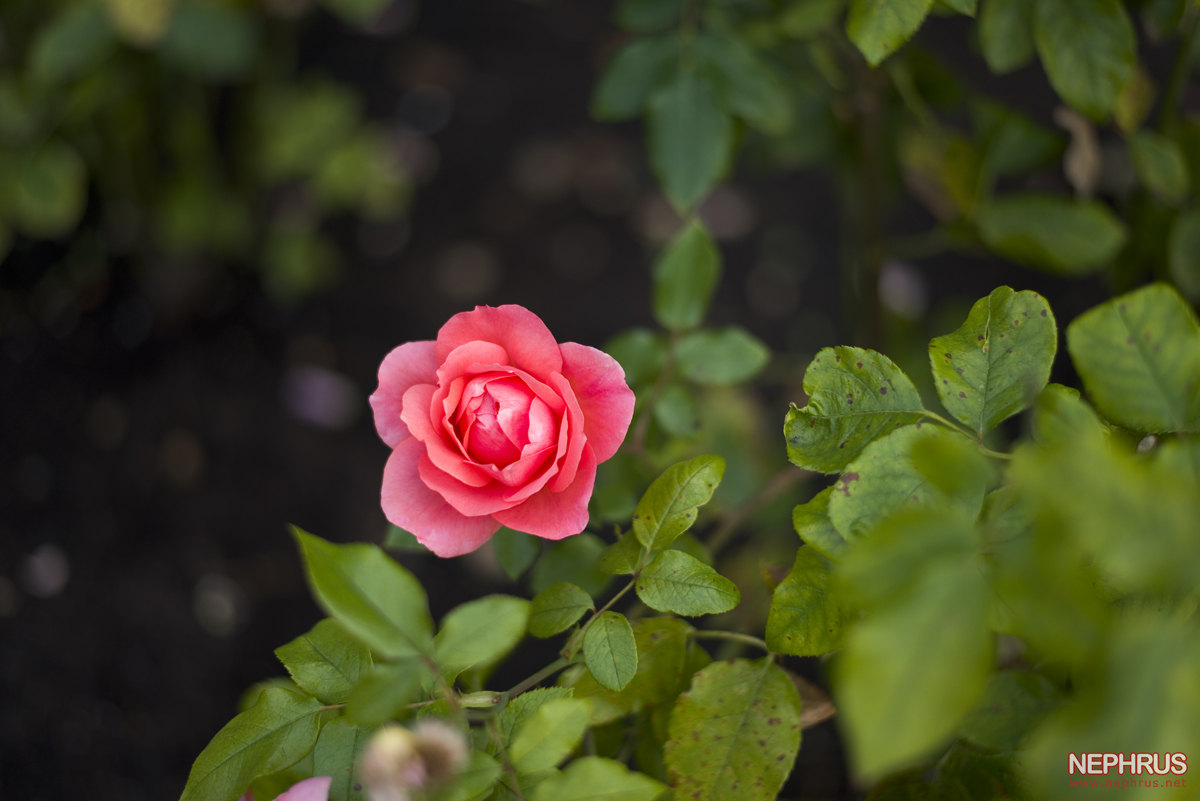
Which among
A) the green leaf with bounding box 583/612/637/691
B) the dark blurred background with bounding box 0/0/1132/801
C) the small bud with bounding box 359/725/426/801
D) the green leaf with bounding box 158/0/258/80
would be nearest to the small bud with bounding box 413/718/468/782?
the small bud with bounding box 359/725/426/801

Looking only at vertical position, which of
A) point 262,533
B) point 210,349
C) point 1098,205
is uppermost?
point 1098,205

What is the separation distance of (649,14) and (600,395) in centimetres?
55

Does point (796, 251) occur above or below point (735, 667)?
below

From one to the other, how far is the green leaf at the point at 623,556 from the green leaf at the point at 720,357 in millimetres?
243

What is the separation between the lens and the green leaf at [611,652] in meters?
0.45

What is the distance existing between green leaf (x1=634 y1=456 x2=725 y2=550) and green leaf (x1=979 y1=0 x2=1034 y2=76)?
457mm

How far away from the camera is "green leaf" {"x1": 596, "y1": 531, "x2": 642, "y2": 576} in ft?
1.66

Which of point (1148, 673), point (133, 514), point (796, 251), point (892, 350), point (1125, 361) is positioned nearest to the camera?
point (1148, 673)

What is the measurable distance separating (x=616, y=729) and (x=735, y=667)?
0.46ft

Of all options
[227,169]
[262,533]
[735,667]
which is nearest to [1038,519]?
[735,667]

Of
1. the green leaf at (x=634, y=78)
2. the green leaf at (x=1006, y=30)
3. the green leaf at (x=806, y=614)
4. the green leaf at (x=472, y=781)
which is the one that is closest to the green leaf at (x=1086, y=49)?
the green leaf at (x=1006, y=30)

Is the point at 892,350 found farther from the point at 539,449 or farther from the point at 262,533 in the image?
the point at 262,533

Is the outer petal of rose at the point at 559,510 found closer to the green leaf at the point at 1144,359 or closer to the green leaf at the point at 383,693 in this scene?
the green leaf at the point at 383,693

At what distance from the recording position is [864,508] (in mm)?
417
